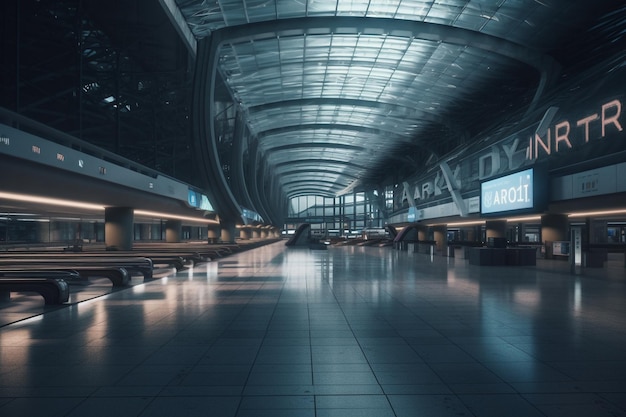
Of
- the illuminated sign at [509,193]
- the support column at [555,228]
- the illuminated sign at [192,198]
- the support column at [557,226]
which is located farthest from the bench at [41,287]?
the support column at [557,226]

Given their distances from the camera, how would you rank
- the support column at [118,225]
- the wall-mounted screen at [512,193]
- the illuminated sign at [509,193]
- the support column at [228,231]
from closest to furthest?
the wall-mounted screen at [512,193] → the illuminated sign at [509,193] → the support column at [118,225] → the support column at [228,231]

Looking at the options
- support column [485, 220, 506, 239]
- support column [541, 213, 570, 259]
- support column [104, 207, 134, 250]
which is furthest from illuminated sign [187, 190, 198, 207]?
support column [541, 213, 570, 259]

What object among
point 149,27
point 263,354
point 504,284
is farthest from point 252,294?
point 149,27

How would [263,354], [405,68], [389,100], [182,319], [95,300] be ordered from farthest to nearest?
[389,100] < [405,68] < [95,300] < [182,319] < [263,354]

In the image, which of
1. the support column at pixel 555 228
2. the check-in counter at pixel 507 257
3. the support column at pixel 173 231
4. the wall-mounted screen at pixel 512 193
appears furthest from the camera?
the support column at pixel 173 231

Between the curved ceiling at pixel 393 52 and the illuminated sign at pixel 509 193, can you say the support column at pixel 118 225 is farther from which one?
the illuminated sign at pixel 509 193

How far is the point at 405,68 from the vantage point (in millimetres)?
35844

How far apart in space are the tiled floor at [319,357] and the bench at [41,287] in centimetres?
31

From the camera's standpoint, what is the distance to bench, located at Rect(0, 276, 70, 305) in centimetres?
951

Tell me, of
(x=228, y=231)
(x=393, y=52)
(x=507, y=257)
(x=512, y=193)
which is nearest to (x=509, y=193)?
(x=512, y=193)

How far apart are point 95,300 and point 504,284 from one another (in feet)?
34.4

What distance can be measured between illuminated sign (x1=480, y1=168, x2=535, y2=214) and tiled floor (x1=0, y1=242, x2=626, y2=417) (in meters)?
12.2

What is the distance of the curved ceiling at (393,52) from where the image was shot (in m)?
26.2

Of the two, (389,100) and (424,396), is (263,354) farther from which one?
(389,100)
